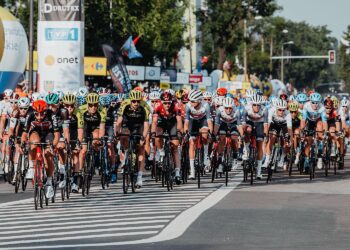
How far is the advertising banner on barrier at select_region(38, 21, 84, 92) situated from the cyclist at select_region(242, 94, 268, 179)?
30.9 ft

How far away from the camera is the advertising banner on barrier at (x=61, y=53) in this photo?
3534 centimetres

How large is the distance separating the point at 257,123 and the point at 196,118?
166 centimetres

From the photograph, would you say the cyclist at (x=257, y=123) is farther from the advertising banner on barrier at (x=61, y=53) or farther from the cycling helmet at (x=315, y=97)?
the advertising banner on barrier at (x=61, y=53)

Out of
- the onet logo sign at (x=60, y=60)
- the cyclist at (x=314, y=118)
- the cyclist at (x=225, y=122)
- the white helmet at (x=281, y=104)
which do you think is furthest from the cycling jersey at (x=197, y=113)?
the onet logo sign at (x=60, y=60)

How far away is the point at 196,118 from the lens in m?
25.7

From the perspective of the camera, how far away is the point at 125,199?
70.1 ft

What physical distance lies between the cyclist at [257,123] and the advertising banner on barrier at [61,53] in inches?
370

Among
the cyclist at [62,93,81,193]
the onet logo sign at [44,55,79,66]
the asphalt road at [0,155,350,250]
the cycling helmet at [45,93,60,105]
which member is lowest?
the asphalt road at [0,155,350,250]

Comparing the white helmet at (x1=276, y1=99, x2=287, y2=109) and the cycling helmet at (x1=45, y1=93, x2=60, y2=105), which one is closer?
the cycling helmet at (x1=45, y1=93, x2=60, y2=105)

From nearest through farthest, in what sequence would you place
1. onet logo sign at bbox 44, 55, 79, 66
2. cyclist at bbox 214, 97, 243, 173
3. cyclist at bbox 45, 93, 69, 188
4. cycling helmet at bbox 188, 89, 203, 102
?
cyclist at bbox 45, 93, 69, 188
cycling helmet at bbox 188, 89, 203, 102
cyclist at bbox 214, 97, 243, 173
onet logo sign at bbox 44, 55, 79, 66

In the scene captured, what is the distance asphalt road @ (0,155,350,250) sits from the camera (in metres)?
14.5

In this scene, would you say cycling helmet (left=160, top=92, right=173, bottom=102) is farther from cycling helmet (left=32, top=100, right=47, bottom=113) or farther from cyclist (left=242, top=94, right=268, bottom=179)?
cycling helmet (left=32, top=100, right=47, bottom=113)

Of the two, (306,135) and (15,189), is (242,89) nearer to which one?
(306,135)

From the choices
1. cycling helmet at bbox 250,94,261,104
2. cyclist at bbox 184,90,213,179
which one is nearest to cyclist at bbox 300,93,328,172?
cycling helmet at bbox 250,94,261,104
